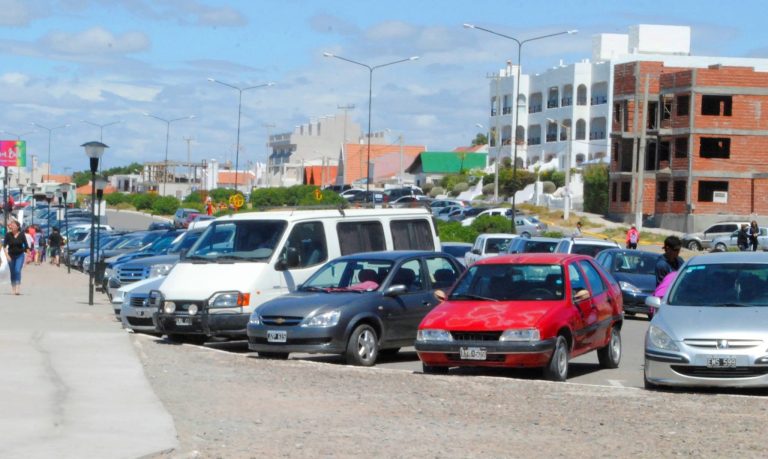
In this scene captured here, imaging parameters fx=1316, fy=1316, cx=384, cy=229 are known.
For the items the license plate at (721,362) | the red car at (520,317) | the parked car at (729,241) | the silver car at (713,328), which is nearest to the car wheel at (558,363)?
the red car at (520,317)

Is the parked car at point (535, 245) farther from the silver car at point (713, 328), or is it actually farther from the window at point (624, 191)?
the window at point (624, 191)

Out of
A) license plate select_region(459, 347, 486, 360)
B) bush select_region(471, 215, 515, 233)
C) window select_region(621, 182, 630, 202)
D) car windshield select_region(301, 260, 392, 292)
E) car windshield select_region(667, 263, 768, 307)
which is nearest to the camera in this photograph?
car windshield select_region(667, 263, 768, 307)

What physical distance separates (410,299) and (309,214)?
9.68 ft

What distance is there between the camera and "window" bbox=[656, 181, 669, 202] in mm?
79688

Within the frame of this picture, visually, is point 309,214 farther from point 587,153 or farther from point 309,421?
point 587,153

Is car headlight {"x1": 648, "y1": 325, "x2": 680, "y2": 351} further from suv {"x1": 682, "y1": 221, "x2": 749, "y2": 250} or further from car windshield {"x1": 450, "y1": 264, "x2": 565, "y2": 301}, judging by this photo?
suv {"x1": 682, "y1": 221, "x2": 749, "y2": 250}

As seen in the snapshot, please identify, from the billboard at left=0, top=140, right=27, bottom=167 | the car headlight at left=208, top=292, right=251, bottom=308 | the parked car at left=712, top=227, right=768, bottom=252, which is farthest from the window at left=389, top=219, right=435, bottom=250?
the billboard at left=0, top=140, right=27, bottom=167

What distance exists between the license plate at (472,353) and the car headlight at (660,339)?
2.00m

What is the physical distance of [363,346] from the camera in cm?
1748

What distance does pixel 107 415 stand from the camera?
38.8ft

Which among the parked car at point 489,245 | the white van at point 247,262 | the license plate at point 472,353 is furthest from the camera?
the parked car at point 489,245

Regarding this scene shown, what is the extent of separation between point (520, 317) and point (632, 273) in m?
15.7

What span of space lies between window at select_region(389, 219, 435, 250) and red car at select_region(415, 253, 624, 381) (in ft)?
15.9

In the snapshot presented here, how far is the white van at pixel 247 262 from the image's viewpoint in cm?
1925
